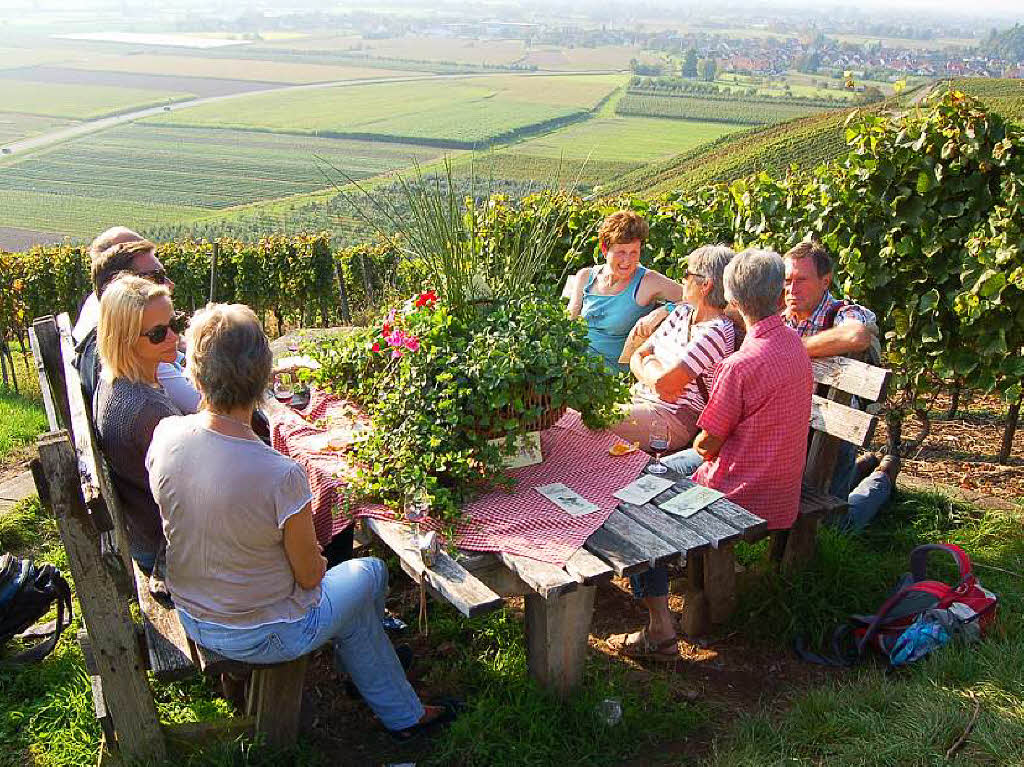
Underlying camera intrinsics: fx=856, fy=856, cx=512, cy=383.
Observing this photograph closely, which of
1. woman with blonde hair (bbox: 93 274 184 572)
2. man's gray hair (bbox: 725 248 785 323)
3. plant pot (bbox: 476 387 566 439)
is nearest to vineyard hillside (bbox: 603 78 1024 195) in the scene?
man's gray hair (bbox: 725 248 785 323)

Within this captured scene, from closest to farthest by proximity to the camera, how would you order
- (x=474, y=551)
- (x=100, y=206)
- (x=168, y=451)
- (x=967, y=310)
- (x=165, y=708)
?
(x=168, y=451) < (x=474, y=551) < (x=165, y=708) < (x=967, y=310) < (x=100, y=206)

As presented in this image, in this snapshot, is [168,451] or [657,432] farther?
[657,432]

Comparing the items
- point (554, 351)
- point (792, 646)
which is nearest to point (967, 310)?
point (792, 646)

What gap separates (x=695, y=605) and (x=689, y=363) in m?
1.05

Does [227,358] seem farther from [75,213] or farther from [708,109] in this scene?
[708,109]

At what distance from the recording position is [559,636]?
2945 mm

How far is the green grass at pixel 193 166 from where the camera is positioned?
41281mm

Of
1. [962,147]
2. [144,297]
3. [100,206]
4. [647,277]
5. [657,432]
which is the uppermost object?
[962,147]

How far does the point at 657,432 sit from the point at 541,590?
1582mm

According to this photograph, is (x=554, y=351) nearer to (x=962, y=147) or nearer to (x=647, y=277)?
(x=647, y=277)

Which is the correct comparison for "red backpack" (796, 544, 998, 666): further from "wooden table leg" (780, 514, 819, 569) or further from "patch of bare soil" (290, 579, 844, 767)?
"wooden table leg" (780, 514, 819, 569)

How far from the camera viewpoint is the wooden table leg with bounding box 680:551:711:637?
3526 mm

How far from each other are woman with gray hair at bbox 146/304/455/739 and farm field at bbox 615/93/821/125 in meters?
39.3

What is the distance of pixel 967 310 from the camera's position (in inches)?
195
